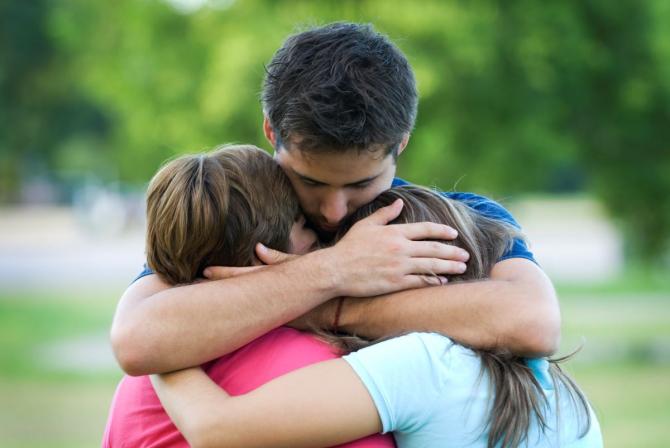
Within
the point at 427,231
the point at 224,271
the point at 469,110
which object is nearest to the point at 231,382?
the point at 224,271

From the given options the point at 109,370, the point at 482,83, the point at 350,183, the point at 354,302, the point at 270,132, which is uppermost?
the point at 270,132

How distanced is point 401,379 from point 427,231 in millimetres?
480

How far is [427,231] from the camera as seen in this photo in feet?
8.75

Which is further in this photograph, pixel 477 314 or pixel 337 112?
pixel 337 112

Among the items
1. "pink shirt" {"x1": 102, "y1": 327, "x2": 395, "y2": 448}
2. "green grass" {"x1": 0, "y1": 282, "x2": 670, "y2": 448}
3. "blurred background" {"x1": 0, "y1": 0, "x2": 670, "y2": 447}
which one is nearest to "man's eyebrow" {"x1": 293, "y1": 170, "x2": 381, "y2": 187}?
"pink shirt" {"x1": 102, "y1": 327, "x2": 395, "y2": 448}

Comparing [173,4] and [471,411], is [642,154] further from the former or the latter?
[471,411]

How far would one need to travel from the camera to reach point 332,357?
2455 millimetres

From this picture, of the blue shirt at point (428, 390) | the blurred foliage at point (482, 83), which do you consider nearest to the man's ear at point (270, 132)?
the blue shirt at point (428, 390)

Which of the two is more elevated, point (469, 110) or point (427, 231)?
point (427, 231)

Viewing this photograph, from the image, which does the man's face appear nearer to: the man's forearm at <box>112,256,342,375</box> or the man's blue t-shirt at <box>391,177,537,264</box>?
the man's blue t-shirt at <box>391,177,537,264</box>

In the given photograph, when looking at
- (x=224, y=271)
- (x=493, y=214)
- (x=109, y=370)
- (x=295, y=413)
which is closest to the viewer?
(x=295, y=413)

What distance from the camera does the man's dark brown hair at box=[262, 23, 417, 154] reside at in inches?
111

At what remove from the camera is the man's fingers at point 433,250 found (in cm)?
262

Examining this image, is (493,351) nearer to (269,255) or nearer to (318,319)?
(318,319)
